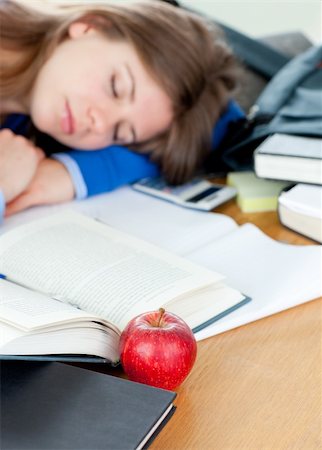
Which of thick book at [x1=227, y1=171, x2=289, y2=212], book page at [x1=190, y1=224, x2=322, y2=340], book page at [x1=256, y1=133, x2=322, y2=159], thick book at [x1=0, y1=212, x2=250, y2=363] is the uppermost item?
→ book page at [x1=256, y1=133, x2=322, y2=159]

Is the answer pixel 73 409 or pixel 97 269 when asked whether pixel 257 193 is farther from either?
pixel 73 409

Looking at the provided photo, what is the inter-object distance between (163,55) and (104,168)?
0.27m

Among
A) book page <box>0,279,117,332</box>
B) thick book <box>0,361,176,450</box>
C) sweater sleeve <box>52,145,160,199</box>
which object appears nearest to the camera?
thick book <box>0,361,176,450</box>

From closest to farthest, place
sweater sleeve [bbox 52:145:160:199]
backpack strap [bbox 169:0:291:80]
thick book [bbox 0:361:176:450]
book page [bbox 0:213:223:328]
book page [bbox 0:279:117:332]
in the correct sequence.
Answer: thick book [bbox 0:361:176:450], book page [bbox 0:279:117:332], book page [bbox 0:213:223:328], sweater sleeve [bbox 52:145:160:199], backpack strap [bbox 169:0:291:80]

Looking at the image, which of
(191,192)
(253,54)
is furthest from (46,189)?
(253,54)

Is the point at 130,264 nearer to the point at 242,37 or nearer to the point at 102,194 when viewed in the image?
the point at 102,194

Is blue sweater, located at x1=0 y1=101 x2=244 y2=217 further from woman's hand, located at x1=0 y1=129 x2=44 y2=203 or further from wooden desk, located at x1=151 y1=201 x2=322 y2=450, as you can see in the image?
wooden desk, located at x1=151 y1=201 x2=322 y2=450

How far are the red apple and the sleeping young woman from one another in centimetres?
63

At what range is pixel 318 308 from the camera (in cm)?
89

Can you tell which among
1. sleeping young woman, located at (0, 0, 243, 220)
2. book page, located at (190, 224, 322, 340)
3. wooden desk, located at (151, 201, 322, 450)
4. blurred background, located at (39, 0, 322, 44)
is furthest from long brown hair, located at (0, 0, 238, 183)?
blurred background, located at (39, 0, 322, 44)

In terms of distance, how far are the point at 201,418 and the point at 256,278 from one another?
0.31 metres

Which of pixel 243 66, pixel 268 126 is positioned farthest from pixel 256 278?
pixel 243 66

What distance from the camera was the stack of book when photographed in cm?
109

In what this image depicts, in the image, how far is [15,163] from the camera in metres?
1.29
